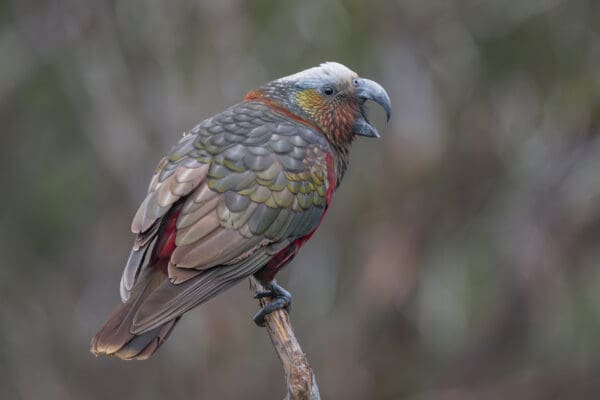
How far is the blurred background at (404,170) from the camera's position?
11680 mm

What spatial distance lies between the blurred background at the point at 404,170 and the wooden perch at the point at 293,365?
5866 millimetres

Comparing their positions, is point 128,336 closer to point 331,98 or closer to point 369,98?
point 331,98

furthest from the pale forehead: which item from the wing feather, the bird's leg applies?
the bird's leg

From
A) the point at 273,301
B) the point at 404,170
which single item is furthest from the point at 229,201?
the point at 404,170

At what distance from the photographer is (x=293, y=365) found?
5.14 meters

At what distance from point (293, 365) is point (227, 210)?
959mm

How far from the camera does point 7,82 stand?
13.5 metres

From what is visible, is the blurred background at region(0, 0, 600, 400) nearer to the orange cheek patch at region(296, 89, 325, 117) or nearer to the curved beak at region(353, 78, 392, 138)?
the curved beak at region(353, 78, 392, 138)

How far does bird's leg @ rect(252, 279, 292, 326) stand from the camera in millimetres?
5688

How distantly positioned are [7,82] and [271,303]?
8.90 meters

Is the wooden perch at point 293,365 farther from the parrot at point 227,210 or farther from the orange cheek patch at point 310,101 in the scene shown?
the orange cheek patch at point 310,101

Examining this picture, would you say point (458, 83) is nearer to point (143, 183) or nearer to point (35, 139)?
point (143, 183)

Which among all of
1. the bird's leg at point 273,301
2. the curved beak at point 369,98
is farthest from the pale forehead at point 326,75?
the bird's leg at point 273,301

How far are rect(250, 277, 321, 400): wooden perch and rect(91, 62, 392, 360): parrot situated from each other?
0.18m
